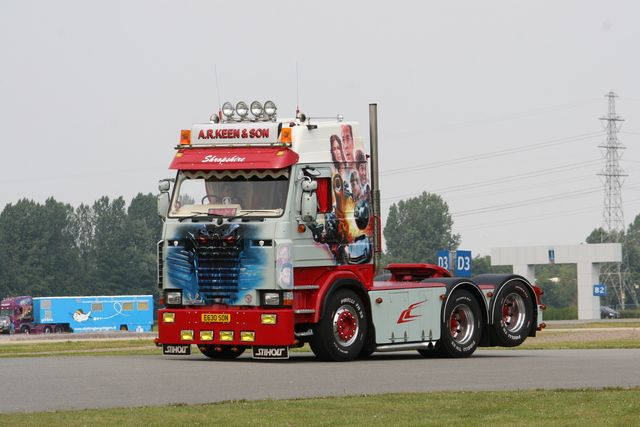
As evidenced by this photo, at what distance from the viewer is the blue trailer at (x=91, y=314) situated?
77125 millimetres

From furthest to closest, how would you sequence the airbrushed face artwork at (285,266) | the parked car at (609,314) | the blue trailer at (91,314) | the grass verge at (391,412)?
1. the parked car at (609,314)
2. the blue trailer at (91,314)
3. the airbrushed face artwork at (285,266)
4. the grass verge at (391,412)

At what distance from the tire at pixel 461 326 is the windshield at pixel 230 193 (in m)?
4.14

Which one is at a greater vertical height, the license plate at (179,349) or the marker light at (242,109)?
the marker light at (242,109)

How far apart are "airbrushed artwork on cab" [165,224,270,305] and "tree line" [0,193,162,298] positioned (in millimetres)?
102242

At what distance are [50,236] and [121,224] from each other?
8869 mm

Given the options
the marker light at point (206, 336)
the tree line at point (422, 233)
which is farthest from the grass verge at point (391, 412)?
the tree line at point (422, 233)

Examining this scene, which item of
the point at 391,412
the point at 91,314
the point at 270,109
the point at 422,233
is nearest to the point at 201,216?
the point at 270,109

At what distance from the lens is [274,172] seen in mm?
17828

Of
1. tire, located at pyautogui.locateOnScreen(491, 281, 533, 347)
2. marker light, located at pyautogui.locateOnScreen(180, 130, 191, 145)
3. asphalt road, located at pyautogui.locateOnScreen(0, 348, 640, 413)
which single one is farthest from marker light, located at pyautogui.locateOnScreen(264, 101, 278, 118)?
tire, located at pyautogui.locateOnScreen(491, 281, 533, 347)

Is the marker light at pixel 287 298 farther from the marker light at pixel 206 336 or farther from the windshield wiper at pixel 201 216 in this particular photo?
the windshield wiper at pixel 201 216

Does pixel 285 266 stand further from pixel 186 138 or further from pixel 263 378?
pixel 186 138

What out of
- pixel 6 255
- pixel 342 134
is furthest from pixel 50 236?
pixel 342 134

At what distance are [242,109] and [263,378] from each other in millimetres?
5816

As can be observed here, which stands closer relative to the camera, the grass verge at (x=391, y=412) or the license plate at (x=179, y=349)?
the grass verge at (x=391, y=412)
